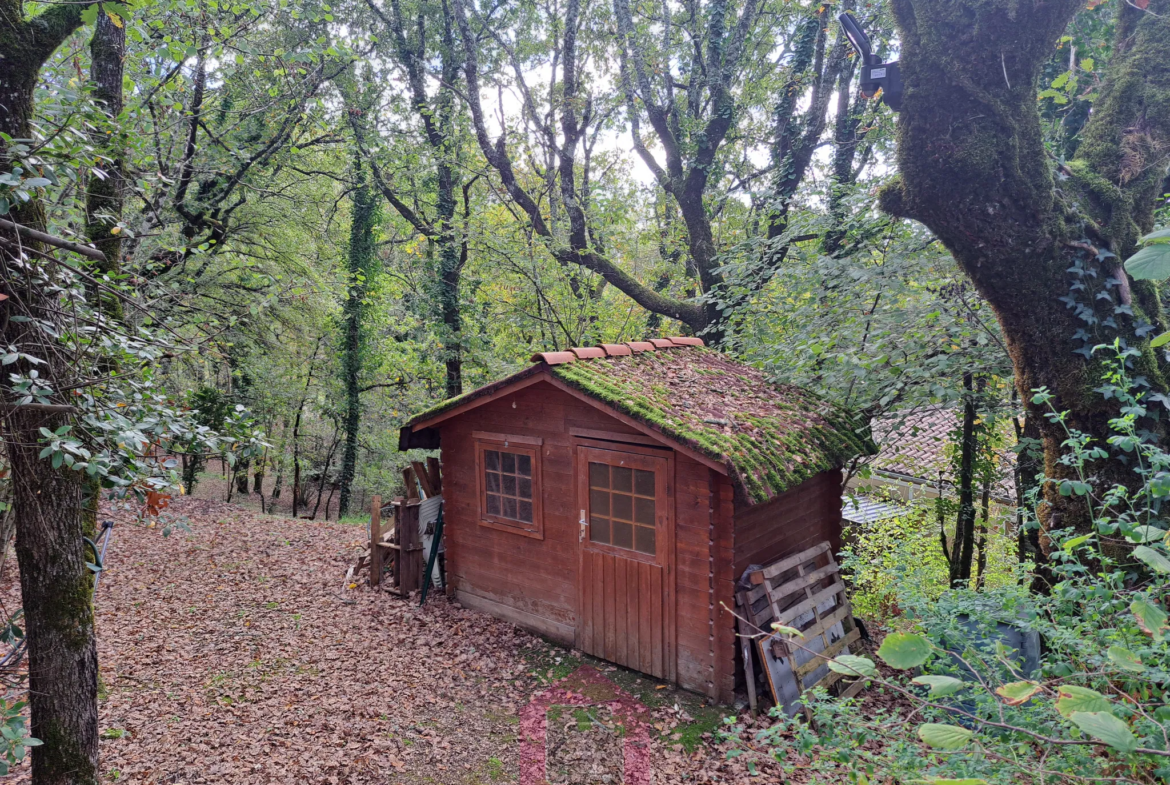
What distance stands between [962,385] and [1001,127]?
3.15 meters

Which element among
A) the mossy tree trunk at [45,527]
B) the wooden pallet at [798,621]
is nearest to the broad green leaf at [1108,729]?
the wooden pallet at [798,621]

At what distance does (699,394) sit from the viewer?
6.47 meters

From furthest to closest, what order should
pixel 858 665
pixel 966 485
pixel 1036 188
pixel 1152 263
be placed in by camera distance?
pixel 966 485
pixel 1036 188
pixel 858 665
pixel 1152 263

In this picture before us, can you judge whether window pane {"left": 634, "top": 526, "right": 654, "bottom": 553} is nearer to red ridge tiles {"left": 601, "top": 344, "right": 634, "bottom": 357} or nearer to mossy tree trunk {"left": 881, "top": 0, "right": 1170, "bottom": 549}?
red ridge tiles {"left": 601, "top": 344, "right": 634, "bottom": 357}

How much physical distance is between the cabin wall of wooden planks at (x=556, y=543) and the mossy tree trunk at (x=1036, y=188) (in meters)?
2.64

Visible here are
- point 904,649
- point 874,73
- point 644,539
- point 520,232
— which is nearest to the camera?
point 904,649

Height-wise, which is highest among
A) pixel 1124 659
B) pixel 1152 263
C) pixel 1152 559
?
pixel 1152 263

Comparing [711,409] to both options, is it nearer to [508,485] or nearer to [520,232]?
[508,485]

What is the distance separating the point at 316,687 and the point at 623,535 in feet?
10.8

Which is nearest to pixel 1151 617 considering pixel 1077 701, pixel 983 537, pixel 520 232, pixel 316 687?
pixel 1077 701

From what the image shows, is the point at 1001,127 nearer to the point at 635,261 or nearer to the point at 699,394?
the point at 699,394

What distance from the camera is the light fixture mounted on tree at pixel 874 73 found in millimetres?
4570

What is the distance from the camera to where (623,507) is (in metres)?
6.20

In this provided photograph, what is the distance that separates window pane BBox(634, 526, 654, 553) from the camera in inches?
237
